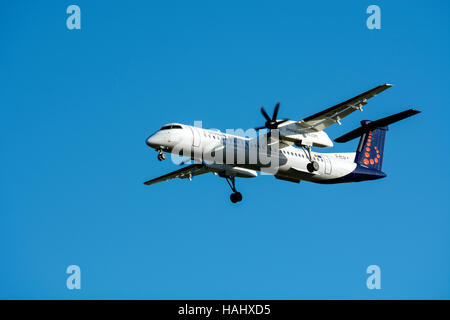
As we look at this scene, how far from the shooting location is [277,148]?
28.6 meters

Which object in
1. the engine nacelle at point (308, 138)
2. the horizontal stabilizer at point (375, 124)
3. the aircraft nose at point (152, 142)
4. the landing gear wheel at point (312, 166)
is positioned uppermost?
the horizontal stabilizer at point (375, 124)

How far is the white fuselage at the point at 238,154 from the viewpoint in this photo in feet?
88.5

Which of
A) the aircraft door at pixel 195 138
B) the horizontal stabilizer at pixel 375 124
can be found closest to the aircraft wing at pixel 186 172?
the aircraft door at pixel 195 138

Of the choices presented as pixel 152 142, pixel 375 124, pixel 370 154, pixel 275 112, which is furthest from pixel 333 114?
pixel 152 142

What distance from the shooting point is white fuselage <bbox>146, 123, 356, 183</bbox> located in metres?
27.0

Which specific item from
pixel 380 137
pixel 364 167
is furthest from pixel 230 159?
pixel 380 137

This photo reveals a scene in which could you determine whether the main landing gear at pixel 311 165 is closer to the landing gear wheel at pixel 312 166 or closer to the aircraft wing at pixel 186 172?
the landing gear wheel at pixel 312 166

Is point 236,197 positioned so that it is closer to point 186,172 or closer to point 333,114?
point 186,172

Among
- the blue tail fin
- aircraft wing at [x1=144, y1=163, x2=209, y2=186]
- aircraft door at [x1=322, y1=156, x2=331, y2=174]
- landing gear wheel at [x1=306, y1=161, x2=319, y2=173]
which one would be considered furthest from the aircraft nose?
the blue tail fin

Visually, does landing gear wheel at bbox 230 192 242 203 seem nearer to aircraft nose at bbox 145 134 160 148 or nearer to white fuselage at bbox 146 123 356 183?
white fuselage at bbox 146 123 356 183

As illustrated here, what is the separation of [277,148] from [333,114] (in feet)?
10.2
